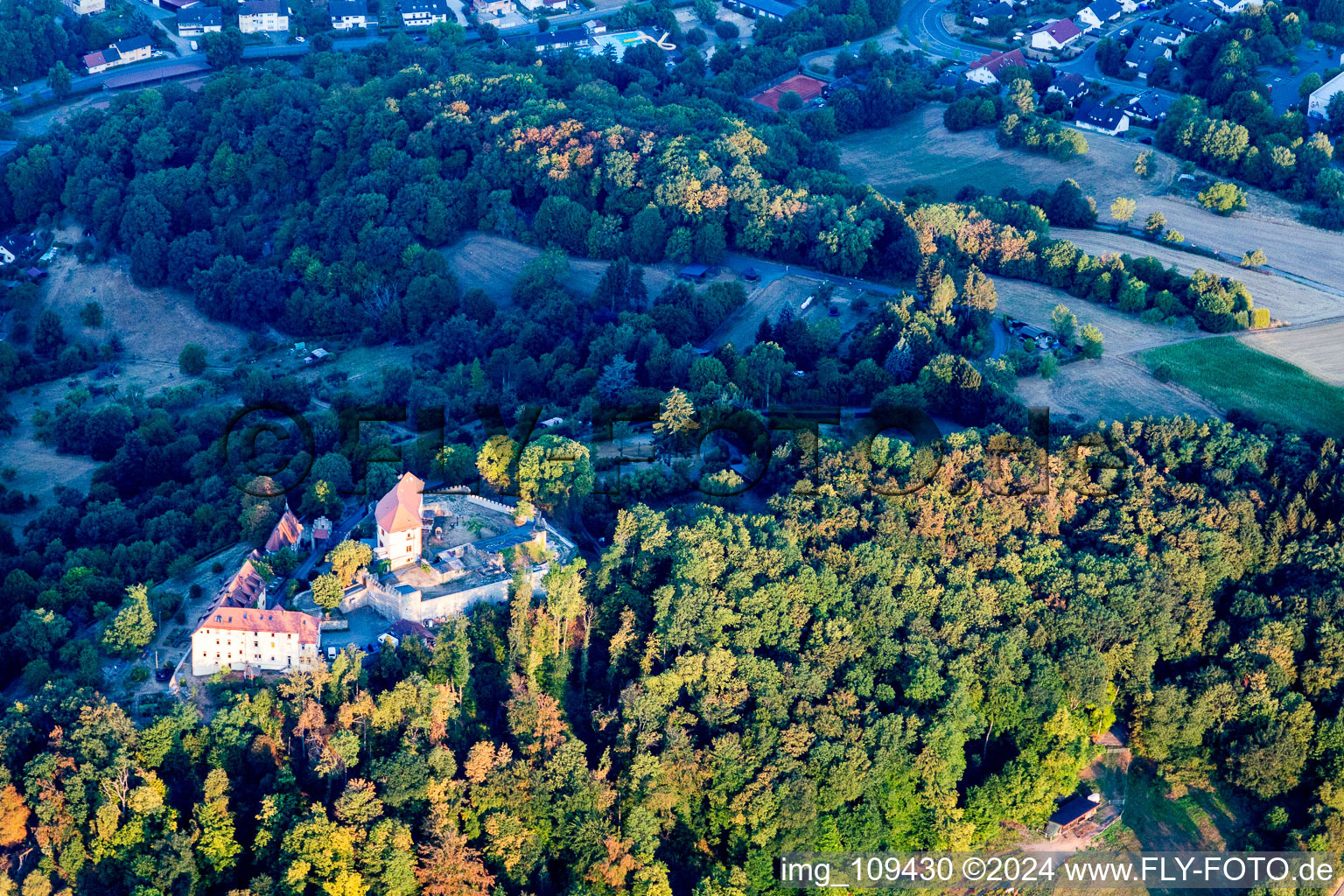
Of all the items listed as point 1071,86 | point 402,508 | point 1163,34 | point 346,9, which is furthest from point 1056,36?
point 402,508

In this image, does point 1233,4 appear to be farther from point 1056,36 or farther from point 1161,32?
point 1056,36

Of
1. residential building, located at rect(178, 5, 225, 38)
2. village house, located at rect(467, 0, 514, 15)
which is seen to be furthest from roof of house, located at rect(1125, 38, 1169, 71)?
residential building, located at rect(178, 5, 225, 38)

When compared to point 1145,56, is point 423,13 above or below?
above

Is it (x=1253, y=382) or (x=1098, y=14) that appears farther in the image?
(x=1098, y=14)

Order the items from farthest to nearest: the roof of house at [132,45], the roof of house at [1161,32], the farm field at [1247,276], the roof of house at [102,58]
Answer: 1. the roof of house at [132,45]
2. the roof of house at [102,58]
3. the roof of house at [1161,32]
4. the farm field at [1247,276]

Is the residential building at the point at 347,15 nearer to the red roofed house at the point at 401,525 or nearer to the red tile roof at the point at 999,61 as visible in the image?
the red tile roof at the point at 999,61

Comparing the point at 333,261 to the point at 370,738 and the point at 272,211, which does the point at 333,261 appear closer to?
the point at 272,211

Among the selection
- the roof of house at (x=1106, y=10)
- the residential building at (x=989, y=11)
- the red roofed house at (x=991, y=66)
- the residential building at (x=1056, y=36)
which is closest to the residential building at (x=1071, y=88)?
the red roofed house at (x=991, y=66)
